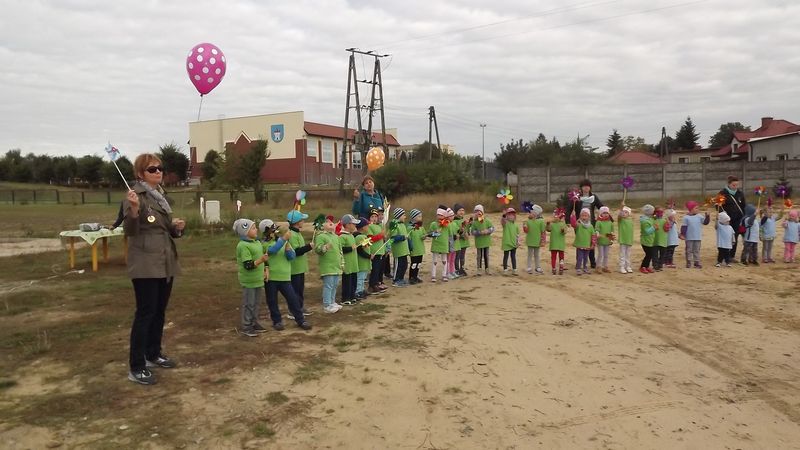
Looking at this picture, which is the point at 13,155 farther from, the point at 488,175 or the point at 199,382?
the point at 199,382

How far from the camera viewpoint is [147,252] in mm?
5191

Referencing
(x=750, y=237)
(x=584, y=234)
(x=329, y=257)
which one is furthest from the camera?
(x=750, y=237)

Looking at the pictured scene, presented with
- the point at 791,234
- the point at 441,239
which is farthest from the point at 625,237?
the point at 791,234

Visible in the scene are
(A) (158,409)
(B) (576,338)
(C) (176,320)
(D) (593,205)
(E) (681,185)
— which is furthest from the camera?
(E) (681,185)

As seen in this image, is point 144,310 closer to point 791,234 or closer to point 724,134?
point 791,234

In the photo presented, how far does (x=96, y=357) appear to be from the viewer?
607 centimetres

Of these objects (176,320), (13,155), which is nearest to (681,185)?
(176,320)

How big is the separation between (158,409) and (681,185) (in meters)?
27.5

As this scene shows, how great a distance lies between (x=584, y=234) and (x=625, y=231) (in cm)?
86

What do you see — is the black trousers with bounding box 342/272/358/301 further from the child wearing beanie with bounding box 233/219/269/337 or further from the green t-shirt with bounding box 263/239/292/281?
the child wearing beanie with bounding box 233/219/269/337

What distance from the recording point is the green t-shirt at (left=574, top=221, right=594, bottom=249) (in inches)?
438

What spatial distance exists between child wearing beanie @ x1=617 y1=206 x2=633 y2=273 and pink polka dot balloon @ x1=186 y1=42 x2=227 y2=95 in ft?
25.7

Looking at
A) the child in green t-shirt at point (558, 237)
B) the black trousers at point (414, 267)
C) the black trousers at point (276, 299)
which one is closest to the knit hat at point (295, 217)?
the black trousers at point (276, 299)

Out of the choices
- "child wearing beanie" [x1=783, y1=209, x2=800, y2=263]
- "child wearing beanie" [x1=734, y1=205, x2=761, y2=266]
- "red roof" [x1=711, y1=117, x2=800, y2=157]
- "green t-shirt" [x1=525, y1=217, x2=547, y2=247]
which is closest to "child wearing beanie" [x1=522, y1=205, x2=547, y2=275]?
"green t-shirt" [x1=525, y1=217, x2=547, y2=247]
